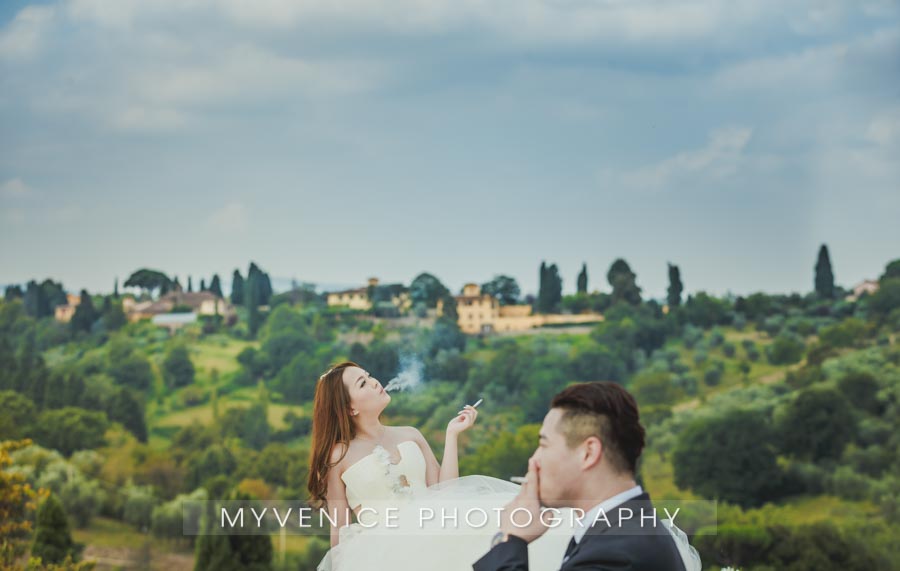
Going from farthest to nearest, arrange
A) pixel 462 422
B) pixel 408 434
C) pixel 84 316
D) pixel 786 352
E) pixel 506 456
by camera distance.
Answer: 1. pixel 84 316
2. pixel 786 352
3. pixel 506 456
4. pixel 408 434
5. pixel 462 422

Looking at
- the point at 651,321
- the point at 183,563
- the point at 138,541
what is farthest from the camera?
the point at 651,321

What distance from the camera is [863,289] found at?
125ft

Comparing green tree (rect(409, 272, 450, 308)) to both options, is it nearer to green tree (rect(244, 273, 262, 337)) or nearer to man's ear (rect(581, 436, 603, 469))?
green tree (rect(244, 273, 262, 337))

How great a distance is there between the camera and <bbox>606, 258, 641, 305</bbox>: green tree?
39.6 m

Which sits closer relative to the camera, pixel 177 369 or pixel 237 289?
pixel 177 369

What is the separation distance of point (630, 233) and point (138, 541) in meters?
21.6

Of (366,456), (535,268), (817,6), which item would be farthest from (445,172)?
(366,456)

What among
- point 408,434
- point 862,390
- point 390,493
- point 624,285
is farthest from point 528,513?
point 624,285

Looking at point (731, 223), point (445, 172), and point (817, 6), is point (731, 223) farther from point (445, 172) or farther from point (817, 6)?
point (445, 172)

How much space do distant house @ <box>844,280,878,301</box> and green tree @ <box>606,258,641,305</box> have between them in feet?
25.8

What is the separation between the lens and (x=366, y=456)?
334 cm

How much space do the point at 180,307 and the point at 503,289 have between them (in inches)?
509

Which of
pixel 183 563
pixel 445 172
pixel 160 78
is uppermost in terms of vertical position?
pixel 160 78

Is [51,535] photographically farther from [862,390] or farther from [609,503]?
[862,390]
